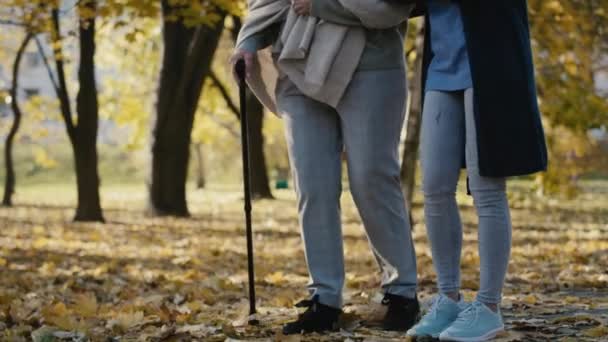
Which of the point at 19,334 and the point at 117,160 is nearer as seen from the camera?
the point at 19,334

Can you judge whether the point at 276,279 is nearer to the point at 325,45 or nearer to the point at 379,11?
the point at 325,45

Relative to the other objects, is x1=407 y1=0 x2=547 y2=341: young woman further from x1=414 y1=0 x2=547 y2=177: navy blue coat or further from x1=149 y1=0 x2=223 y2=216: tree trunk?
x1=149 y1=0 x2=223 y2=216: tree trunk

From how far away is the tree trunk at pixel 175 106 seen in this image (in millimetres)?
16781

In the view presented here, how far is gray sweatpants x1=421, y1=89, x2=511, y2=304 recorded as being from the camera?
404cm

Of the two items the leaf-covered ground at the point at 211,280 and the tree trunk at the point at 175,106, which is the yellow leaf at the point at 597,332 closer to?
the leaf-covered ground at the point at 211,280

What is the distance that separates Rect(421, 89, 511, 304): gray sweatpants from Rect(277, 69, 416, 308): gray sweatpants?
302mm

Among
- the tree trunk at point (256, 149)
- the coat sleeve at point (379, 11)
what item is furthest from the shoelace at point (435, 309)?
the tree trunk at point (256, 149)

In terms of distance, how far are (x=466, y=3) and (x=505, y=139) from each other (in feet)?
1.79

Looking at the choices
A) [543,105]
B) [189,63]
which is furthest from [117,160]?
[543,105]

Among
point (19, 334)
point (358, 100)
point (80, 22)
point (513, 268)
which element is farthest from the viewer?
point (80, 22)

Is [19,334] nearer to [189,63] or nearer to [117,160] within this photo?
[189,63]

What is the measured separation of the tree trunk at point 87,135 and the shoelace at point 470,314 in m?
11.9

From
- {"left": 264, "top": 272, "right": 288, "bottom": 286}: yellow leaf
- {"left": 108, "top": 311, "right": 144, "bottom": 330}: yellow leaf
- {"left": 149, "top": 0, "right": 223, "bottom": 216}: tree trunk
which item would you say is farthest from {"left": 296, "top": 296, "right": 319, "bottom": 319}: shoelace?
{"left": 149, "top": 0, "right": 223, "bottom": 216}: tree trunk

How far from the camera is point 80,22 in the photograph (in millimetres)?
13945
